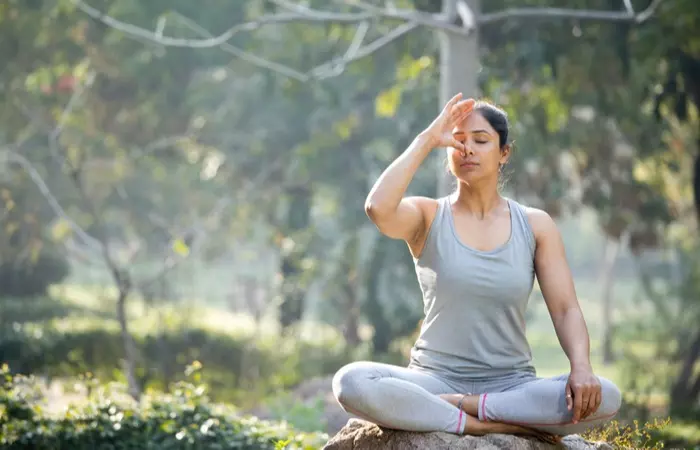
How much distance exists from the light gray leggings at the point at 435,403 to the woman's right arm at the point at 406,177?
56cm

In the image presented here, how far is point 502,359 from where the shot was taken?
4.16 meters

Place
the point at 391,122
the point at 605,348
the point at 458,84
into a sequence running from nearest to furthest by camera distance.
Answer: the point at 458,84, the point at 391,122, the point at 605,348

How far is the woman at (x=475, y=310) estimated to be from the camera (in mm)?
4008

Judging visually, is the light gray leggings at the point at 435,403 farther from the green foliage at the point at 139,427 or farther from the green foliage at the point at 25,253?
the green foliage at the point at 25,253

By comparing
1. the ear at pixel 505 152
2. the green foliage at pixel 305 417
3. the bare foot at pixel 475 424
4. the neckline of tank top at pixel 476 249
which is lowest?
the green foliage at pixel 305 417

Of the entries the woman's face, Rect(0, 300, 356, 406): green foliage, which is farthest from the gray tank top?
Rect(0, 300, 356, 406): green foliage

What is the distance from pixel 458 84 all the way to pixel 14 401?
4.68m

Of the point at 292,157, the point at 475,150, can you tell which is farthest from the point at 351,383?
the point at 292,157

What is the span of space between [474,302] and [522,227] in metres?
0.39

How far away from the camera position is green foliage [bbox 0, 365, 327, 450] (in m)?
6.86

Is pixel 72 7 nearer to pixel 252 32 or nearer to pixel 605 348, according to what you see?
pixel 252 32

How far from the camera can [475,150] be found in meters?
4.16

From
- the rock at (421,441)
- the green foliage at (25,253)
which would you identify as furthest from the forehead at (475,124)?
the green foliage at (25,253)

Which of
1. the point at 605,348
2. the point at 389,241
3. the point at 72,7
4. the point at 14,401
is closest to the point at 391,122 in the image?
the point at 389,241
